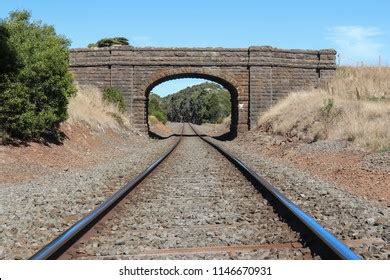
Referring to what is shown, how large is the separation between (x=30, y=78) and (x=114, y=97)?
17.7m

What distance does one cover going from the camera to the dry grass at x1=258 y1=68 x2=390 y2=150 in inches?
679

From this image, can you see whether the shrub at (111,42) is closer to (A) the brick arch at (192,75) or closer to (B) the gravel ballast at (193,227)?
(A) the brick arch at (192,75)

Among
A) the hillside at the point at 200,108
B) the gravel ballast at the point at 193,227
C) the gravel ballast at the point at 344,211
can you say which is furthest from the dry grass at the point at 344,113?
the hillside at the point at 200,108

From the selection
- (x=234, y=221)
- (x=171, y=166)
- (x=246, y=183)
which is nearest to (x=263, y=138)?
(x=171, y=166)

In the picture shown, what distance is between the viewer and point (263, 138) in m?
27.1

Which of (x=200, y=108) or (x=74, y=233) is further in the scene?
(x=200, y=108)

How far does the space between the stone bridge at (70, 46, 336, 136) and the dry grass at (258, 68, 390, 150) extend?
1.39m

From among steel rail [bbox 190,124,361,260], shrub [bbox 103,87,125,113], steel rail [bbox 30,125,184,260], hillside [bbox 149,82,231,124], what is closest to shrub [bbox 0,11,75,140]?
steel rail [bbox 30,125,184,260]

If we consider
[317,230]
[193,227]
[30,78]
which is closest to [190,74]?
[30,78]

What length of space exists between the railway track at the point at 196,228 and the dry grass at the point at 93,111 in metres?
13.2

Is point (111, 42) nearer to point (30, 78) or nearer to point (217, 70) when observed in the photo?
point (217, 70)

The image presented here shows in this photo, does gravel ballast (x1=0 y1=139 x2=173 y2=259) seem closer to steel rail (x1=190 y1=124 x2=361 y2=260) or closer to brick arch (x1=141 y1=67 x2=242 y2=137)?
steel rail (x1=190 y1=124 x2=361 y2=260)

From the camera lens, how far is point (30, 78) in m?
15.8

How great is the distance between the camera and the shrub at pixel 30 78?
47.7 feet
